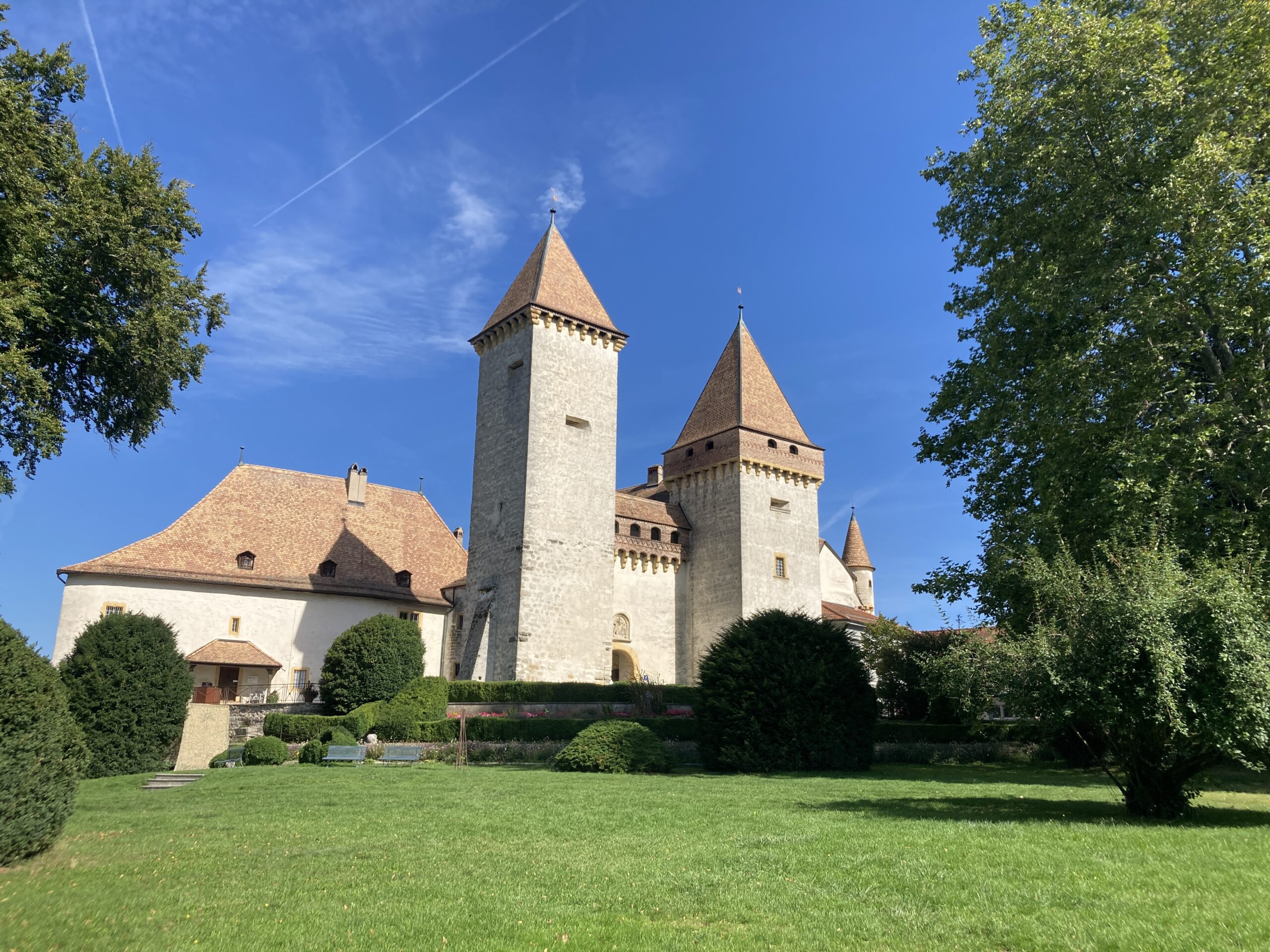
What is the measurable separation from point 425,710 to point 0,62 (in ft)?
60.9

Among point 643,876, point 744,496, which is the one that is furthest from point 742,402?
point 643,876

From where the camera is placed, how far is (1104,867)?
25.2ft

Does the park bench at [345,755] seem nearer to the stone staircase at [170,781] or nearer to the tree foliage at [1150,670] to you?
the stone staircase at [170,781]

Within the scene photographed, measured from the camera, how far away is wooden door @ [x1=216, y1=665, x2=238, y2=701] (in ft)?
105

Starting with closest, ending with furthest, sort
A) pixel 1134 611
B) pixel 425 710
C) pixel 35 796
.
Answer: pixel 35 796 → pixel 1134 611 → pixel 425 710

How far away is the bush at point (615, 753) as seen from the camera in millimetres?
18953

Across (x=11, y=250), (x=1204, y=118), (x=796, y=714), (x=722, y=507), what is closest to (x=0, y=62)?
(x=11, y=250)

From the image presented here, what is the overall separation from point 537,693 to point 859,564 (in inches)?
1348

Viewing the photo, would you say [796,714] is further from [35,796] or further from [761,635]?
[35,796]

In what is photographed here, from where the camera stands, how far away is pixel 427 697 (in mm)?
25469

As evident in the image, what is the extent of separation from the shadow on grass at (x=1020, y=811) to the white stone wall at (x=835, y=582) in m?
37.2

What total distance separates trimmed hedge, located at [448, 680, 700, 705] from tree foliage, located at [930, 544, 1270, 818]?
17.8 meters

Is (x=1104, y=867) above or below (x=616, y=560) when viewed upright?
below

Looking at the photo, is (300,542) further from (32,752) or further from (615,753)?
(32,752)
